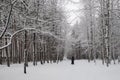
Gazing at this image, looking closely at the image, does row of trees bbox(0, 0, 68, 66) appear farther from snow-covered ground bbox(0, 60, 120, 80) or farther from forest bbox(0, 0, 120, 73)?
snow-covered ground bbox(0, 60, 120, 80)

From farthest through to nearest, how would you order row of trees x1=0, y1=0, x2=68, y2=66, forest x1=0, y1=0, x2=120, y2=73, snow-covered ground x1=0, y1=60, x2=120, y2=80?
1. snow-covered ground x1=0, y1=60, x2=120, y2=80
2. forest x1=0, y1=0, x2=120, y2=73
3. row of trees x1=0, y1=0, x2=68, y2=66

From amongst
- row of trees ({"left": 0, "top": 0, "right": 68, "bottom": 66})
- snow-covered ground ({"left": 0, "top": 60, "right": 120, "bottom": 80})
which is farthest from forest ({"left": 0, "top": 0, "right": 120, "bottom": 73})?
snow-covered ground ({"left": 0, "top": 60, "right": 120, "bottom": 80})

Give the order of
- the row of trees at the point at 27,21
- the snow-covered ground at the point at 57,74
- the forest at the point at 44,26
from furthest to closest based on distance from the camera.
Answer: the snow-covered ground at the point at 57,74
the forest at the point at 44,26
the row of trees at the point at 27,21

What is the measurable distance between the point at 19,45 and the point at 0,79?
78.9 feet

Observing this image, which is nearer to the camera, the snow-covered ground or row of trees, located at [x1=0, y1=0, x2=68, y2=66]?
row of trees, located at [x1=0, y1=0, x2=68, y2=66]

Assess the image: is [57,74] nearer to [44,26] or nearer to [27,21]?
[44,26]

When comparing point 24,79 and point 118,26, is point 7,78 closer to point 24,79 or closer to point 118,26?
point 24,79

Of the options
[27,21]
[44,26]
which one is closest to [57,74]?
[44,26]

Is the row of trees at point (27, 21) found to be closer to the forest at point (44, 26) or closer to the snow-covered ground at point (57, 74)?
the forest at point (44, 26)

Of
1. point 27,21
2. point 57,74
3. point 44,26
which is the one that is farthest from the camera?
point 27,21

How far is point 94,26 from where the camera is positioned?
38844 mm

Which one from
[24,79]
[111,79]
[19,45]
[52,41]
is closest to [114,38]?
[52,41]

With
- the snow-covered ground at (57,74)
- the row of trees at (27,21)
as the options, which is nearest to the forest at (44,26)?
the row of trees at (27,21)

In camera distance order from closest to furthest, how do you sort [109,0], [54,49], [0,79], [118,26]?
[0,79] < [109,0] < [118,26] < [54,49]
